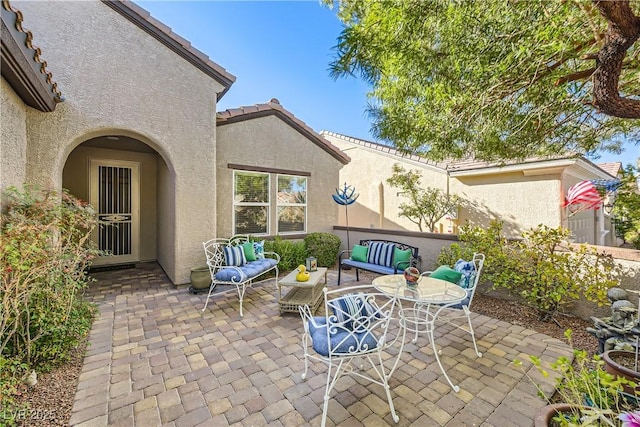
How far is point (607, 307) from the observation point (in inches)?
169

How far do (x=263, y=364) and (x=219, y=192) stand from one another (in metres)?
4.76

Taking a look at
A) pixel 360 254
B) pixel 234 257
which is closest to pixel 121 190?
pixel 234 257

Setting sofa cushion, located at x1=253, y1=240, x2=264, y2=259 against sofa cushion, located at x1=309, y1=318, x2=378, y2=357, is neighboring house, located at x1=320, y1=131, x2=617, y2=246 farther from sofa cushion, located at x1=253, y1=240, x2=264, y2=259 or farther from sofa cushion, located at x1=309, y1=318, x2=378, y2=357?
sofa cushion, located at x1=309, y1=318, x2=378, y2=357

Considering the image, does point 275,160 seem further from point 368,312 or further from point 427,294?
point 368,312

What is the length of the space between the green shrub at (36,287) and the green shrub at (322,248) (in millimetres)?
5374

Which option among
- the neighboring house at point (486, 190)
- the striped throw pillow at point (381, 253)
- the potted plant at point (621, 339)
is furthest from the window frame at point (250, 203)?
the potted plant at point (621, 339)

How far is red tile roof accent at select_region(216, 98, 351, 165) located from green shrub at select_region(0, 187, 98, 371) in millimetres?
4119

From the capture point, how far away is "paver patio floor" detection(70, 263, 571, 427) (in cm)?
246

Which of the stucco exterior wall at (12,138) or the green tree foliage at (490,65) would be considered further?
the stucco exterior wall at (12,138)

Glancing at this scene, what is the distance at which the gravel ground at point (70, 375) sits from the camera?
240 centimetres

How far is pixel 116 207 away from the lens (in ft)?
25.6

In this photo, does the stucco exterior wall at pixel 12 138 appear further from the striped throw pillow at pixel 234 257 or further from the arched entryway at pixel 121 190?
the striped throw pillow at pixel 234 257

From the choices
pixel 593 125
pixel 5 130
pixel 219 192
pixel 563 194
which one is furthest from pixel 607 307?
pixel 5 130

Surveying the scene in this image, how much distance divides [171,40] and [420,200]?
9524 mm
